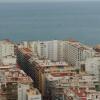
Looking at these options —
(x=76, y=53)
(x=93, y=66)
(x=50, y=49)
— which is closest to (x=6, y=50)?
(x=50, y=49)

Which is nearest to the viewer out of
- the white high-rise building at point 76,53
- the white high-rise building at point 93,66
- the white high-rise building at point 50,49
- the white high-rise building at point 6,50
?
the white high-rise building at point 93,66

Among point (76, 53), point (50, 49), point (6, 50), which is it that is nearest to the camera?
point (76, 53)

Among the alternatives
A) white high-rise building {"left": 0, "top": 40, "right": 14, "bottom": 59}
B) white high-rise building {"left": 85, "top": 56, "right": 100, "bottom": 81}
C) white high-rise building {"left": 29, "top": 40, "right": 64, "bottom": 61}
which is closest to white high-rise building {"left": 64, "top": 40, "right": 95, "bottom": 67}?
white high-rise building {"left": 29, "top": 40, "right": 64, "bottom": 61}

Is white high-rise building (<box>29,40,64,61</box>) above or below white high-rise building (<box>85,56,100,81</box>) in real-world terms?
above

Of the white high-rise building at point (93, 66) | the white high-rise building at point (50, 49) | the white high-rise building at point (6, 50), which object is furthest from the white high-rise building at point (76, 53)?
the white high-rise building at point (6, 50)

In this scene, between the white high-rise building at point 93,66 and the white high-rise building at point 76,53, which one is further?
the white high-rise building at point 76,53

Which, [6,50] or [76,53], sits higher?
[6,50]

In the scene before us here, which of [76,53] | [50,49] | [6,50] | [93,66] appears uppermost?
[50,49]

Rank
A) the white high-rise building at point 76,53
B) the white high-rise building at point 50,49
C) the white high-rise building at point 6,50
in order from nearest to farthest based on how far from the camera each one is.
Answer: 1. the white high-rise building at point 76,53
2. the white high-rise building at point 6,50
3. the white high-rise building at point 50,49

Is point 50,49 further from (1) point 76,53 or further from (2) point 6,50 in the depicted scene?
(2) point 6,50

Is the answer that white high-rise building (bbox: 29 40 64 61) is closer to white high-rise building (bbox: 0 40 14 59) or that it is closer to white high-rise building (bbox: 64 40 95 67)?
white high-rise building (bbox: 64 40 95 67)

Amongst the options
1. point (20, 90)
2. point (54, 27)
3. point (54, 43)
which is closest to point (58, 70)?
point (20, 90)

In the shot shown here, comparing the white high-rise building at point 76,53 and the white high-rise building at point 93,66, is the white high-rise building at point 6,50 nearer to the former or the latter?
the white high-rise building at point 76,53
